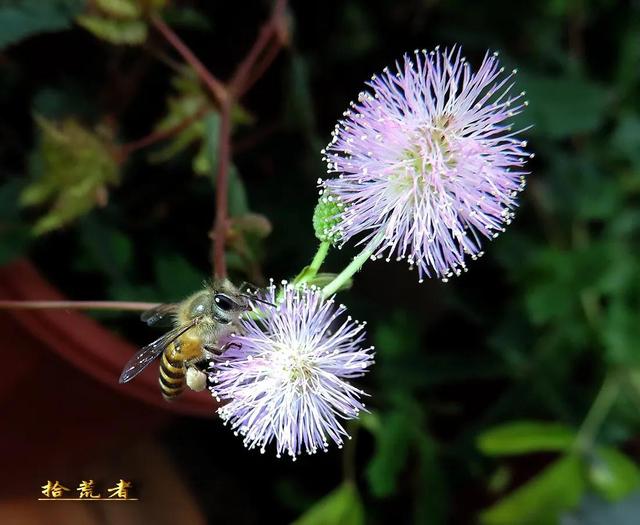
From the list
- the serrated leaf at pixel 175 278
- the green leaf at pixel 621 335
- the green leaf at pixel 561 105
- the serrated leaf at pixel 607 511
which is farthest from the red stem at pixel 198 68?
the serrated leaf at pixel 607 511

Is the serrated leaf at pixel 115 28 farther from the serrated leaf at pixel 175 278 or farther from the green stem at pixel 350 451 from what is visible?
the green stem at pixel 350 451

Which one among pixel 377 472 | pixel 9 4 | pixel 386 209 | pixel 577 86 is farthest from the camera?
pixel 577 86

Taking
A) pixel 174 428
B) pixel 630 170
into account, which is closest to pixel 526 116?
pixel 630 170

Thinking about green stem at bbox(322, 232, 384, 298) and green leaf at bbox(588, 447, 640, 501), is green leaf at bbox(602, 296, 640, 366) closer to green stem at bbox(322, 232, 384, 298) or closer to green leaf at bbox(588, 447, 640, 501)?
green leaf at bbox(588, 447, 640, 501)

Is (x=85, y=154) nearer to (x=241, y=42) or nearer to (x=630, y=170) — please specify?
(x=241, y=42)

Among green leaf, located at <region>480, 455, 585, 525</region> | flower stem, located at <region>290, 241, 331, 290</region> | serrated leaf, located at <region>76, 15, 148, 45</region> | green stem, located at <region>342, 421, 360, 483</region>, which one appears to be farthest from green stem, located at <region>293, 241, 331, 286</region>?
green leaf, located at <region>480, 455, 585, 525</region>
